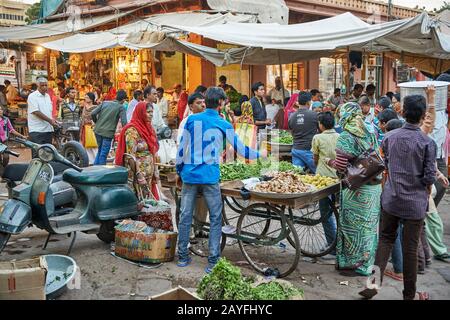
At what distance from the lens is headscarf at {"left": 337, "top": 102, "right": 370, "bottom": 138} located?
4.91 m

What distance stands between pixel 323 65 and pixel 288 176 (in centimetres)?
1527

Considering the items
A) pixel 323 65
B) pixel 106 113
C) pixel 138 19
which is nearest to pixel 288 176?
pixel 106 113

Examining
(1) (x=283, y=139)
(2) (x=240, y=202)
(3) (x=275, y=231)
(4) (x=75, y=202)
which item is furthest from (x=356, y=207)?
(1) (x=283, y=139)

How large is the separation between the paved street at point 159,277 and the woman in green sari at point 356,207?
8.7 inches

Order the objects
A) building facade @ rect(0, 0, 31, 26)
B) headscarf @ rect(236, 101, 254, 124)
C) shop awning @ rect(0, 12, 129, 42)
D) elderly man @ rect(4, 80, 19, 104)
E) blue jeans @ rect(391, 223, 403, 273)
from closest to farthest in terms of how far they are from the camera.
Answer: blue jeans @ rect(391, 223, 403, 273)
headscarf @ rect(236, 101, 254, 124)
shop awning @ rect(0, 12, 129, 42)
elderly man @ rect(4, 80, 19, 104)
building facade @ rect(0, 0, 31, 26)

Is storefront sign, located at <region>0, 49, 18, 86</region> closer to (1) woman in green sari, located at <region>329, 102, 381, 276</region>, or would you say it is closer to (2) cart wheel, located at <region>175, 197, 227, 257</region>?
(2) cart wheel, located at <region>175, 197, 227, 257</region>

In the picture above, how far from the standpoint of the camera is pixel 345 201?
5.12 meters

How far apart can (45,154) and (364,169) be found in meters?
3.45

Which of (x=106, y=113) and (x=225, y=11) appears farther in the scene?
(x=225, y=11)

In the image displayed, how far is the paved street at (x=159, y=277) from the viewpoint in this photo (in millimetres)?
4758

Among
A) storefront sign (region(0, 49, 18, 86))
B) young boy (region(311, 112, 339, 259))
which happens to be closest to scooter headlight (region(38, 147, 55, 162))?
young boy (region(311, 112, 339, 259))

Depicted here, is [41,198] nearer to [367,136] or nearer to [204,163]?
[204,163]

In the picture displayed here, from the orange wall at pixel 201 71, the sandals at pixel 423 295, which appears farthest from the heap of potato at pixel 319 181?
the orange wall at pixel 201 71
